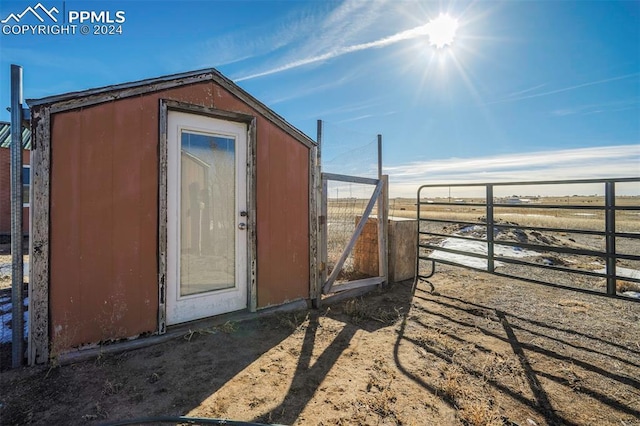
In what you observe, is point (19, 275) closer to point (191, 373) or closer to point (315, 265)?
point (191, 373)

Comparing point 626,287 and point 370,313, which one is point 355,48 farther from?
point 626,287

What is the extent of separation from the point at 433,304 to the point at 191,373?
3011 mm

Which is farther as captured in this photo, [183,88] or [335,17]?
[335,17]

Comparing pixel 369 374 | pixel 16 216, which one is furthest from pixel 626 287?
pixel 16 216

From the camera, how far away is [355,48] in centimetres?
594

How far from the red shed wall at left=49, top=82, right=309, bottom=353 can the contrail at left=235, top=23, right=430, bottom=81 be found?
2.06 meters

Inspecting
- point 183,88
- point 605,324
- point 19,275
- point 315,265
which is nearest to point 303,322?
point 315,265

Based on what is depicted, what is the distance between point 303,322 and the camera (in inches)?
134

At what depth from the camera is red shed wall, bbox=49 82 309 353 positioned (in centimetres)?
240

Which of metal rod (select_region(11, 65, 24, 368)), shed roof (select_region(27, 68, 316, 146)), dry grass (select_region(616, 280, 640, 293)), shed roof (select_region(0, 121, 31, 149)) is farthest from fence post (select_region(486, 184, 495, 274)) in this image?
shed roof (select_region(0, 121, 31, 149))

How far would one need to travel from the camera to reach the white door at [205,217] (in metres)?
2.94

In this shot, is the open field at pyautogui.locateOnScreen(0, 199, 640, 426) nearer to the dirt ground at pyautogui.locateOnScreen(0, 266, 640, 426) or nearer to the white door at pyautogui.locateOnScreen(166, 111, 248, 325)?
the dirt ground at pyautogui.locateOnScreen(0, 266, 640, 426)

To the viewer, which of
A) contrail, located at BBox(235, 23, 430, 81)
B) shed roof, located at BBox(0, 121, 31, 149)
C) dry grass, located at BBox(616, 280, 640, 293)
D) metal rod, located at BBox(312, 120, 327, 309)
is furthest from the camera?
shed roof, located at BBox(0, 121, 31, 149)

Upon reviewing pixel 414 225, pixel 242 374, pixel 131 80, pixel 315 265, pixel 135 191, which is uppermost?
pixel 131 80
